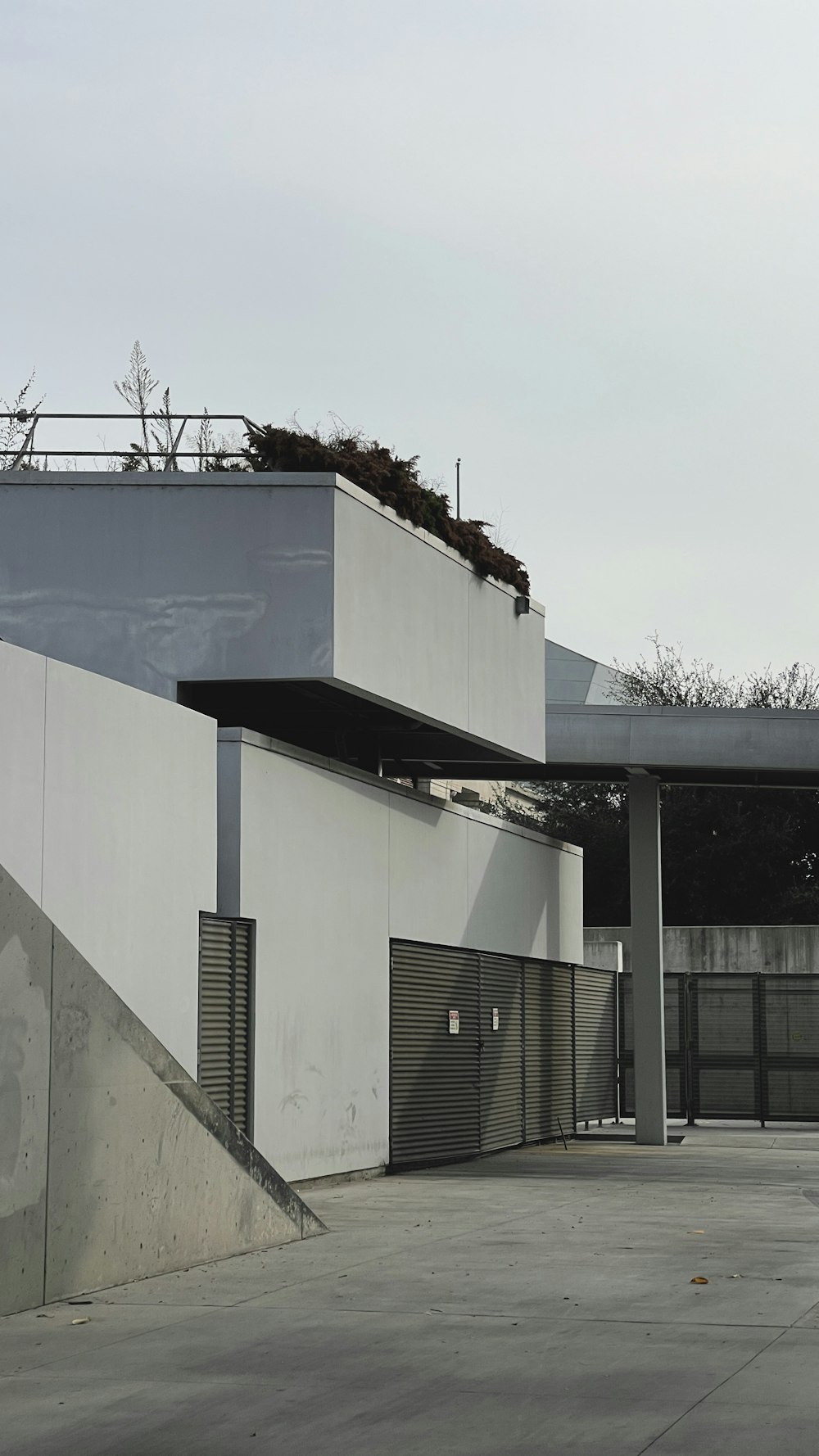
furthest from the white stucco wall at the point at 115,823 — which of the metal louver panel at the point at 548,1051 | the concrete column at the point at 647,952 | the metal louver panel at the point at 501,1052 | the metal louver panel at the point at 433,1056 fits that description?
the concrete column at the point at 647,952

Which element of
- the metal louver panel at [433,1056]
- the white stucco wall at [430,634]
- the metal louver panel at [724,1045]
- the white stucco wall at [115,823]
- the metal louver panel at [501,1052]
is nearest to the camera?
the white stucco wall at [115,823]

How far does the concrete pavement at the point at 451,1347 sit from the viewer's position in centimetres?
665

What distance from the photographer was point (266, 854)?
16.5m

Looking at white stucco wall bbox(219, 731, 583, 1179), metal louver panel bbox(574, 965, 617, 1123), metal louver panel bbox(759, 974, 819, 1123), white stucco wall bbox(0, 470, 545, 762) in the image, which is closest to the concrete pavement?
white stucco wall bbox(219, 731, 583, 1179)

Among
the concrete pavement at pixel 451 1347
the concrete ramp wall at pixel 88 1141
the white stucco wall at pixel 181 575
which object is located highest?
the white stucco wall at pixel 181 575

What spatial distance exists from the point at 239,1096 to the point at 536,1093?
9.94 m

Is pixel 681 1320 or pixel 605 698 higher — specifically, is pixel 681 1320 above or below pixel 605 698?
below

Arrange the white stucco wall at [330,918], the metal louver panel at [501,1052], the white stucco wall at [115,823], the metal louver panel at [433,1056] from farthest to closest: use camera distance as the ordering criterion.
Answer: the metal louver panel at [501,1052]
the metal louver panel at [433,1056]
the white stucco wall at [330,918]
the white stucco wall at [115,823]

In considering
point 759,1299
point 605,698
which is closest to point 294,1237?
point 759,1299

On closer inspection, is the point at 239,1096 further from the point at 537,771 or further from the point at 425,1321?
the point at 537,771

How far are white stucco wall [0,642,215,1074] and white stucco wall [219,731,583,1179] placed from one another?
3.86ft

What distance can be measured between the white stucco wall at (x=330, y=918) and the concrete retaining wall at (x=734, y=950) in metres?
12.4

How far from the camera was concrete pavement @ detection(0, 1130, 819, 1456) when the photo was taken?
21.8ft

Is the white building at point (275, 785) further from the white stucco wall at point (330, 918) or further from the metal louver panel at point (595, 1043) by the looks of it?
the metal louver panel at point (595, 1043)
